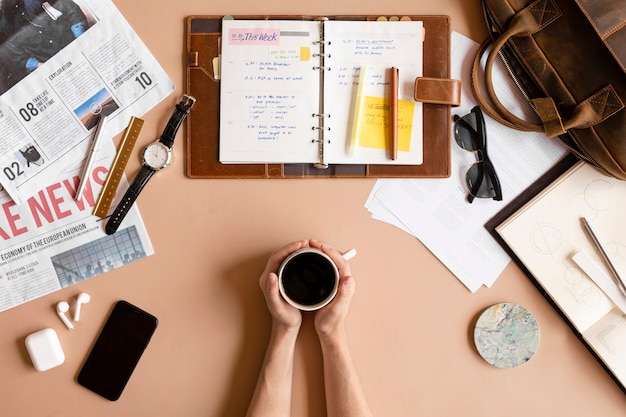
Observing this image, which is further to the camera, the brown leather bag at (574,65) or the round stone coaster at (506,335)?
the round stone coaster at (506,335)

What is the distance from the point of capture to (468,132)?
890mm

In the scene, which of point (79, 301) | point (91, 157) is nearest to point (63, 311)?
point (79, 301)

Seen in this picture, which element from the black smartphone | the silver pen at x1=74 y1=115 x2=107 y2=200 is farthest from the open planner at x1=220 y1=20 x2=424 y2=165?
the black smartphone

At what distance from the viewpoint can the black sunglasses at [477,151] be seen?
0.89 m

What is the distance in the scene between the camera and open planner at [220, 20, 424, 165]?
875 mm

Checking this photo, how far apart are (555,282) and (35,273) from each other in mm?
986

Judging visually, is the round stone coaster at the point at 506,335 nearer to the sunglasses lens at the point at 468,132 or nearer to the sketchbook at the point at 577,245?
the sketchbook at the point at 577,245

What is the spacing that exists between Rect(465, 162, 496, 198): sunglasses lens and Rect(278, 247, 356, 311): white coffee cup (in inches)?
12.6

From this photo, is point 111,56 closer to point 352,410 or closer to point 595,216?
point 352,410

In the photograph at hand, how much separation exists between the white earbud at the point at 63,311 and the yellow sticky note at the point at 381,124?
629mm

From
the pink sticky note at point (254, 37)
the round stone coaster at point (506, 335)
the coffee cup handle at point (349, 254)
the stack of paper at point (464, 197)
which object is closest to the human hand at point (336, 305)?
the coffee cup handle at point (349, 254)

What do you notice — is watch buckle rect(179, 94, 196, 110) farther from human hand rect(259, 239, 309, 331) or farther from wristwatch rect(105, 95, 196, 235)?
human hand rect(259, 239, 309, 331)

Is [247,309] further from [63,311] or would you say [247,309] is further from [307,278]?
[63,311]

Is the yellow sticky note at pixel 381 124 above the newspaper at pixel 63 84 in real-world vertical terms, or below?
below
